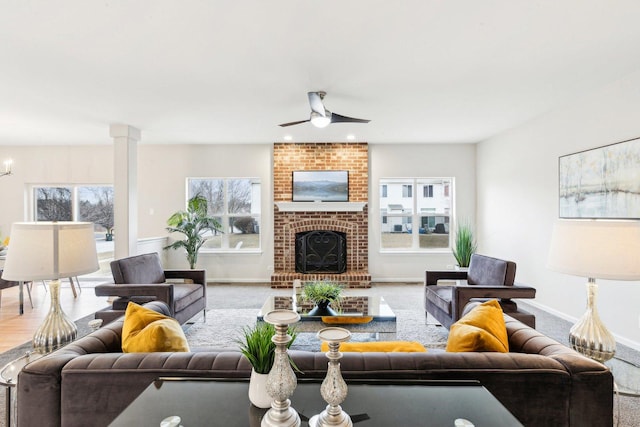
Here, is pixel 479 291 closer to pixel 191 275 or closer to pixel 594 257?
pixel 594 257

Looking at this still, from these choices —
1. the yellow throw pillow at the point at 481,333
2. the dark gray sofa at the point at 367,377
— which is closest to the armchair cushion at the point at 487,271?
the yellow throw pillow at the point at 481,333

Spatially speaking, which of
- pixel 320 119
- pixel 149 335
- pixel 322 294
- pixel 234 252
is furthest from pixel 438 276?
pixel 234 252

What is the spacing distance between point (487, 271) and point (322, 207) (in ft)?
10.2

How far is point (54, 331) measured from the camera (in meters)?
1.87

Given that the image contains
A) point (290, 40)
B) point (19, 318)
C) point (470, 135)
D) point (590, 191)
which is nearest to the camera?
point (290, 40)

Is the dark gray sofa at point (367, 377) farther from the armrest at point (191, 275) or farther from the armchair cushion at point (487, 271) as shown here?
the armrest at point (191, 275)

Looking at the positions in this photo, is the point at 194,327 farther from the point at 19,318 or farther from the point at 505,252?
the point at 505,252

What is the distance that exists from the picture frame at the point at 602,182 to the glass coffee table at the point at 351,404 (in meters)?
3.01

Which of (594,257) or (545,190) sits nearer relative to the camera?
(594,257)

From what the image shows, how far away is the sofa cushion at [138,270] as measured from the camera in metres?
3.40

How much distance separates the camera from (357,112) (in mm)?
4250

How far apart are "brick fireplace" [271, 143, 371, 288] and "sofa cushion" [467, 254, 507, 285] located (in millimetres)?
2447

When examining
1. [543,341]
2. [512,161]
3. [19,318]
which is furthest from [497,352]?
[19,318]

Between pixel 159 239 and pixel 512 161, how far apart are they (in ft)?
19.3
